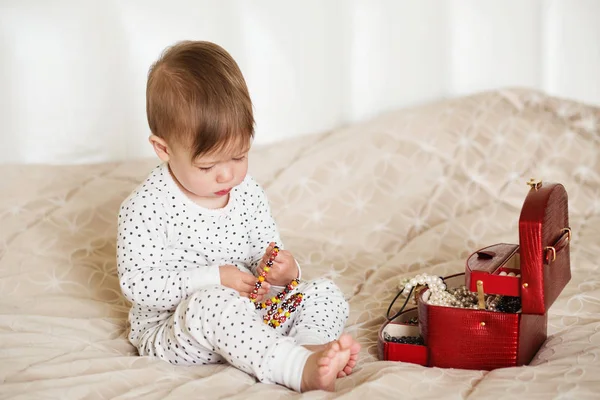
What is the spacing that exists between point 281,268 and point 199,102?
325 mm

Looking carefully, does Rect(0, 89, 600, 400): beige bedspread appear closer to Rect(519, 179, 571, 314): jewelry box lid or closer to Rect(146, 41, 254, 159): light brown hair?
Rect(519, 179, 571, 314): jewelry box lid

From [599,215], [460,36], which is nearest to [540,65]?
[460,36]

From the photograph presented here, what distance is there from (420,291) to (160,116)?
525 mm

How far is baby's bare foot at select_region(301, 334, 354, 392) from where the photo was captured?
1.09 m

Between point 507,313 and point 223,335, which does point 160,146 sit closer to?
point 223,335

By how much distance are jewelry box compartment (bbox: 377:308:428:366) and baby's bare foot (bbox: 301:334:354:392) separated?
5.6 inches

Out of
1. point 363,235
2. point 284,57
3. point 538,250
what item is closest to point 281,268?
point 538,250

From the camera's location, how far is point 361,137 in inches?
81.5

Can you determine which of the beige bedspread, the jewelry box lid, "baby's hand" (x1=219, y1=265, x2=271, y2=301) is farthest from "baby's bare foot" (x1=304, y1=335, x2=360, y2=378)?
the jewelry box lid

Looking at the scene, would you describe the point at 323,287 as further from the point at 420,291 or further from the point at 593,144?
the point at 593,144

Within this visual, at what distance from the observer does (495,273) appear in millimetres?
1165

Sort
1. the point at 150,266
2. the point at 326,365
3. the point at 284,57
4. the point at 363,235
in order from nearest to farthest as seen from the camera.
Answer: the point at 326,365
the point at 150,266
the point at 363,235
the point at 284,57

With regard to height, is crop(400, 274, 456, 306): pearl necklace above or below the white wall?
below

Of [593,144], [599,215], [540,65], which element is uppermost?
[540,65]
